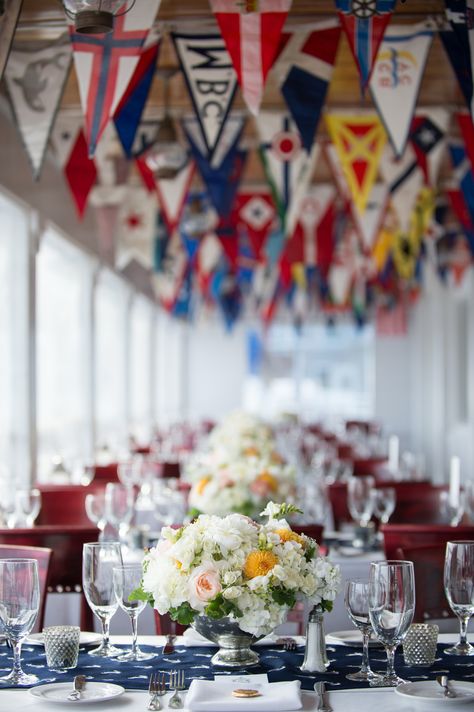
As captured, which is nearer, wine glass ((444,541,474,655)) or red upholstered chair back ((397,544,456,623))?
wine glass ((444,541,474,655))

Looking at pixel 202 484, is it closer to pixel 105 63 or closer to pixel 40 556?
pixel 40 556

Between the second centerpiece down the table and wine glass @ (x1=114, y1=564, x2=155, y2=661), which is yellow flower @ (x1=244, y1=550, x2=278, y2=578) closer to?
the second centerpiece down the table

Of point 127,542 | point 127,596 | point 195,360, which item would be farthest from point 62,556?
point 195,360

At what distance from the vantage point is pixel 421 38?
5.43 meters

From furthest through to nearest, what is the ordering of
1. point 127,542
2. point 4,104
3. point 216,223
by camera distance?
1. point 216,223
2. point 4,104
3. point 127,542

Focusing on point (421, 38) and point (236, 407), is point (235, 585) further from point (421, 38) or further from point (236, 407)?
Result: point (236, 407)

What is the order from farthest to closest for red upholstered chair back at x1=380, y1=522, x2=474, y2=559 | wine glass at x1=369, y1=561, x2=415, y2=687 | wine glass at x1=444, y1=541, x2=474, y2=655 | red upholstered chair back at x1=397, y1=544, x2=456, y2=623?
1. red upholstered chair back at x1=380, y1=522, x2=474, y2=559
2. red upholstered chair back at x1=397, y1=544, x2=456, y2=623
3. wine glass at x1=444, y1=541, x2=474, y2=655
4. wine glass at x1=369, y1=561, x2=415, y2=687

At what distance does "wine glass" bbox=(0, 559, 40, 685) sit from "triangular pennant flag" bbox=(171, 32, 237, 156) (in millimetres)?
3243

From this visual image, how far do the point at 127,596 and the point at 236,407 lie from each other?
19.6 meters

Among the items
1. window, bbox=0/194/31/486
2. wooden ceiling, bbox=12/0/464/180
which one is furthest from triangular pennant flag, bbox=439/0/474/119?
window, bbox=0/194/31/486

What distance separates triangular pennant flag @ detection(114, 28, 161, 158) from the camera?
5.62m

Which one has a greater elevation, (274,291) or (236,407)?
(274,291)

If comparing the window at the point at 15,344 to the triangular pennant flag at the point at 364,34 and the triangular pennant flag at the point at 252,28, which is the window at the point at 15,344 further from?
the triangular pennant flag at the point at 364,34

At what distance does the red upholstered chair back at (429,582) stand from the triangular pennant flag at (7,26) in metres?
2.44
